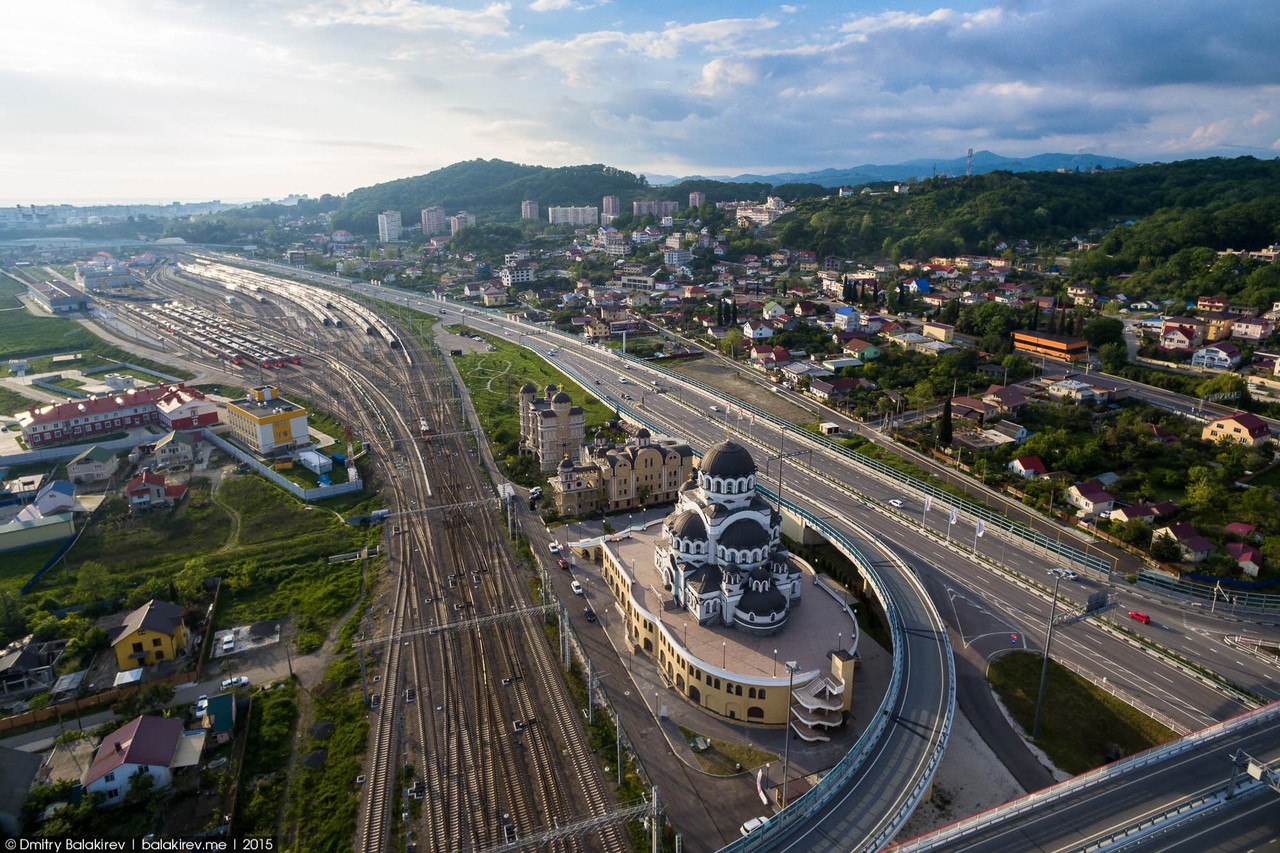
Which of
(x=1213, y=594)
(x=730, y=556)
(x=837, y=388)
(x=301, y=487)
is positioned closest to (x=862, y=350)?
(x=837, y=388)

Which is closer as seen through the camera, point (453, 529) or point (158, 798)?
point (158, 798)

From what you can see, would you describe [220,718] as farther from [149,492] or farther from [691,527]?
[149,492]

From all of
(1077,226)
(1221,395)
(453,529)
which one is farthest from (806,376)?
(1077,226)

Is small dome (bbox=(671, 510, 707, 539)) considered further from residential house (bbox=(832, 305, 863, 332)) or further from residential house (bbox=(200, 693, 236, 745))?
residential house (bbox=(832, 305, 863, 332))

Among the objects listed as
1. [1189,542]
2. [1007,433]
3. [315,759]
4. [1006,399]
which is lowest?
[315,759]

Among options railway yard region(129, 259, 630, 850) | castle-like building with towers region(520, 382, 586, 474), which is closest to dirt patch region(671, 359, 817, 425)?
castle-like building with towers region(520, 382, 586, 474)

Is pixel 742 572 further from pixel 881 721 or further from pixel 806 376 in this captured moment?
pixel 806 376
